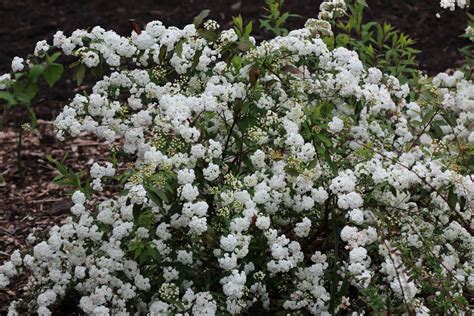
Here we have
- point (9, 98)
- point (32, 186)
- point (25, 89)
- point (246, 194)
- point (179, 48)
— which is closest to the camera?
point (9, 98)

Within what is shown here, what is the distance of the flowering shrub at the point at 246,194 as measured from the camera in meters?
3.21

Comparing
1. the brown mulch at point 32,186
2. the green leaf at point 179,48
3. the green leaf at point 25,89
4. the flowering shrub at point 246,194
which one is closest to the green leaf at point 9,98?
the green leaf at point 25,89

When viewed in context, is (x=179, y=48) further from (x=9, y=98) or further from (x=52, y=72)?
(x=9, y=98)

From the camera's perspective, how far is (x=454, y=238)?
3541mm

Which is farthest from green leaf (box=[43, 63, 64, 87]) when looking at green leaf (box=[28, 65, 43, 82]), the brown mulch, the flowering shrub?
the brown mulch

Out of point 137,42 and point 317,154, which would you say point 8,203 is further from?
point 317,154

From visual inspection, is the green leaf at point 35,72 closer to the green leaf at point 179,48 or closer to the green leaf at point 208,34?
the green leaf at point 179,48

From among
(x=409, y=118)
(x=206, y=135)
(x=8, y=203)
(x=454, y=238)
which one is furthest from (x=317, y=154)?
(x=8, y=203)

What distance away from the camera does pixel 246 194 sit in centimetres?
323

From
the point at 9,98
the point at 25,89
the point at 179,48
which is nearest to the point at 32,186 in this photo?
the point at 179,48

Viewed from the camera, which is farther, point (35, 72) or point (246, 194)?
point (246, 194)

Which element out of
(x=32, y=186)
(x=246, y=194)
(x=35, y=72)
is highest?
(x=246, y=194)

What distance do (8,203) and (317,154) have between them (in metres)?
2.46

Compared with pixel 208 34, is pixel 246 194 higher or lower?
lower
